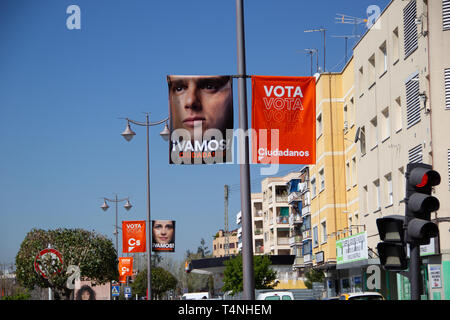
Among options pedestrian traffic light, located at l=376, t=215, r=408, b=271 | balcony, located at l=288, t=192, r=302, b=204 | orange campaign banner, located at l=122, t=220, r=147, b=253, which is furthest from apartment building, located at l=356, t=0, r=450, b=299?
balcony, located at l=288, t=192, r=302, b=204

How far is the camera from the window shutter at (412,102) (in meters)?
31.8

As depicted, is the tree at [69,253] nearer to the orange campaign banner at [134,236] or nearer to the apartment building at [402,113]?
the orange campaign banner at [134,236]

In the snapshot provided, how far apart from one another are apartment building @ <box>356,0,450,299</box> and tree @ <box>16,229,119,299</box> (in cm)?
2753

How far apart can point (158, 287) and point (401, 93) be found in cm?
9552

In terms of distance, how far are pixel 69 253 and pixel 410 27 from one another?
3889 centimetres

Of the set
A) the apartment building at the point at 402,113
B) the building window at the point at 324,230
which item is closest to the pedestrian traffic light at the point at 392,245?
the apartment building at the point at 402,113

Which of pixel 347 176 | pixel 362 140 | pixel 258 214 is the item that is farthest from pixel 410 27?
pixel 258 214

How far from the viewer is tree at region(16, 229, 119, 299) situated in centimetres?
5972

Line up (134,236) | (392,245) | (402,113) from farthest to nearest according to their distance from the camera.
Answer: (134,236) < (402,113) < (392,245)

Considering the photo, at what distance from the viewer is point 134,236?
35.7m

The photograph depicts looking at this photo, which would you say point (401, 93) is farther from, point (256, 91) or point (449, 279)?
point (256, 91)

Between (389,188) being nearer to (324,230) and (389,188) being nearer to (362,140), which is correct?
(362,140)

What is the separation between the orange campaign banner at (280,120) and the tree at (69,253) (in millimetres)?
48016

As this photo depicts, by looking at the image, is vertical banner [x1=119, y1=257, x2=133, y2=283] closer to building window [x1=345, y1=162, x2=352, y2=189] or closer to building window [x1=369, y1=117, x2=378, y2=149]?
building window [x1=345, y1=162, x2=352, y2=189]
